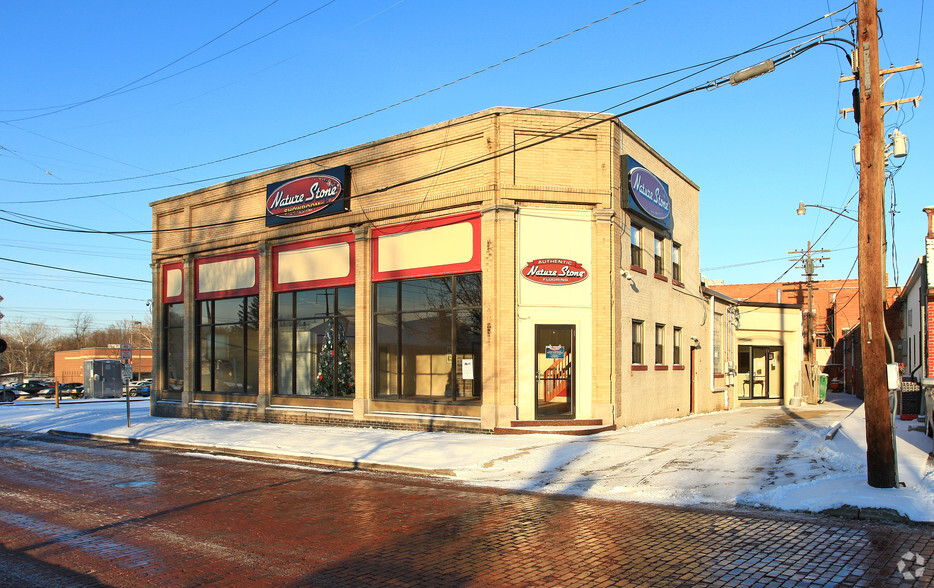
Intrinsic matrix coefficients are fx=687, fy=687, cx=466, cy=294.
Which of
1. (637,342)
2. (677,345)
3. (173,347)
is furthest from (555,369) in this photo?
(173,347)

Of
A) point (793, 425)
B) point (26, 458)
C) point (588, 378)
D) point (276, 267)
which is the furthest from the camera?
point (276, 267)

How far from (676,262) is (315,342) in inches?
513

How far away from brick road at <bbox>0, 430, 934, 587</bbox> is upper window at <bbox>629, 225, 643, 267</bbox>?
10.8 m

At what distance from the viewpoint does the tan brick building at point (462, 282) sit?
18.1m

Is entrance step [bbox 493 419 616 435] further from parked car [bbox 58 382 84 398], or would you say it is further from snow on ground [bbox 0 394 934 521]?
parked car [bbox 58 382 84 398]

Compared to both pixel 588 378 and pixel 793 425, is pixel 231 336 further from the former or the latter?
pixel 793 425

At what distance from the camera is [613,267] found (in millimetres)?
18578

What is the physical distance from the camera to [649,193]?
2097cm

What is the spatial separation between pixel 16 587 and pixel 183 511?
360 centimetres

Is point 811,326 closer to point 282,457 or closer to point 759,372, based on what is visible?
point 759,372

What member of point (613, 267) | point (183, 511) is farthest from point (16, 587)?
point (613, 267)

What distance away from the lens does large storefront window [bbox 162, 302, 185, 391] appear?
27.9m

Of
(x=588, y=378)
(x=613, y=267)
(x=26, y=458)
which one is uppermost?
(x=613, y=267)

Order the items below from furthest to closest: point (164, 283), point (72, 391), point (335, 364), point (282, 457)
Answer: point (72, 391)
point (164, 283)
point (335, 364)
point (282, 457)
